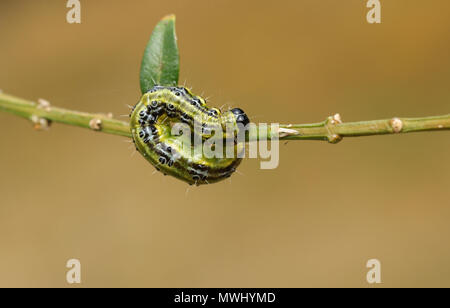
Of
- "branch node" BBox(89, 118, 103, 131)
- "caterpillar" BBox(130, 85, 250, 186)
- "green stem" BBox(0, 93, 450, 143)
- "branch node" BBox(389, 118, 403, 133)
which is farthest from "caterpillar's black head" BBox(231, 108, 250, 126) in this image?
"branch node" BBox(389, 118, 403, 133)

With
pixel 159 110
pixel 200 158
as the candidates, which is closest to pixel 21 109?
pixel 159 110

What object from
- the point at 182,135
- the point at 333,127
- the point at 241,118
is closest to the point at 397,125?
the point at 333,127

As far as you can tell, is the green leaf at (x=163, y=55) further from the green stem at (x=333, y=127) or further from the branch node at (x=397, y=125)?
the branch node at (x=397, y=125)

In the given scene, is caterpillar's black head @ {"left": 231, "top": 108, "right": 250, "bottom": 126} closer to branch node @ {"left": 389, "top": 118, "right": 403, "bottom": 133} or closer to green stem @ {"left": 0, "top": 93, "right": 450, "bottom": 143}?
green stem @ {"left": 0, "top": 93, "right": 450, "bottom": 143}

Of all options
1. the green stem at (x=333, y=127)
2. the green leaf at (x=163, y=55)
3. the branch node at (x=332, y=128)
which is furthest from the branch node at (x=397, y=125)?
the green leaf at (x=163, y=55)

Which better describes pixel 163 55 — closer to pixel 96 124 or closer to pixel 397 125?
pixel 96 124

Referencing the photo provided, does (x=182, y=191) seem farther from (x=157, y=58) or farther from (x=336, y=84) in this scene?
(x=157, y=58)

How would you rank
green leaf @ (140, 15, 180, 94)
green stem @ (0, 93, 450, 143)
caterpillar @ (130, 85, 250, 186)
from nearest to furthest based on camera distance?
green stem @ (0, 93, 450, 143), green leaf @ (140, 15, 180, 94), caterpillar @ (130, 85, 250, 186)
